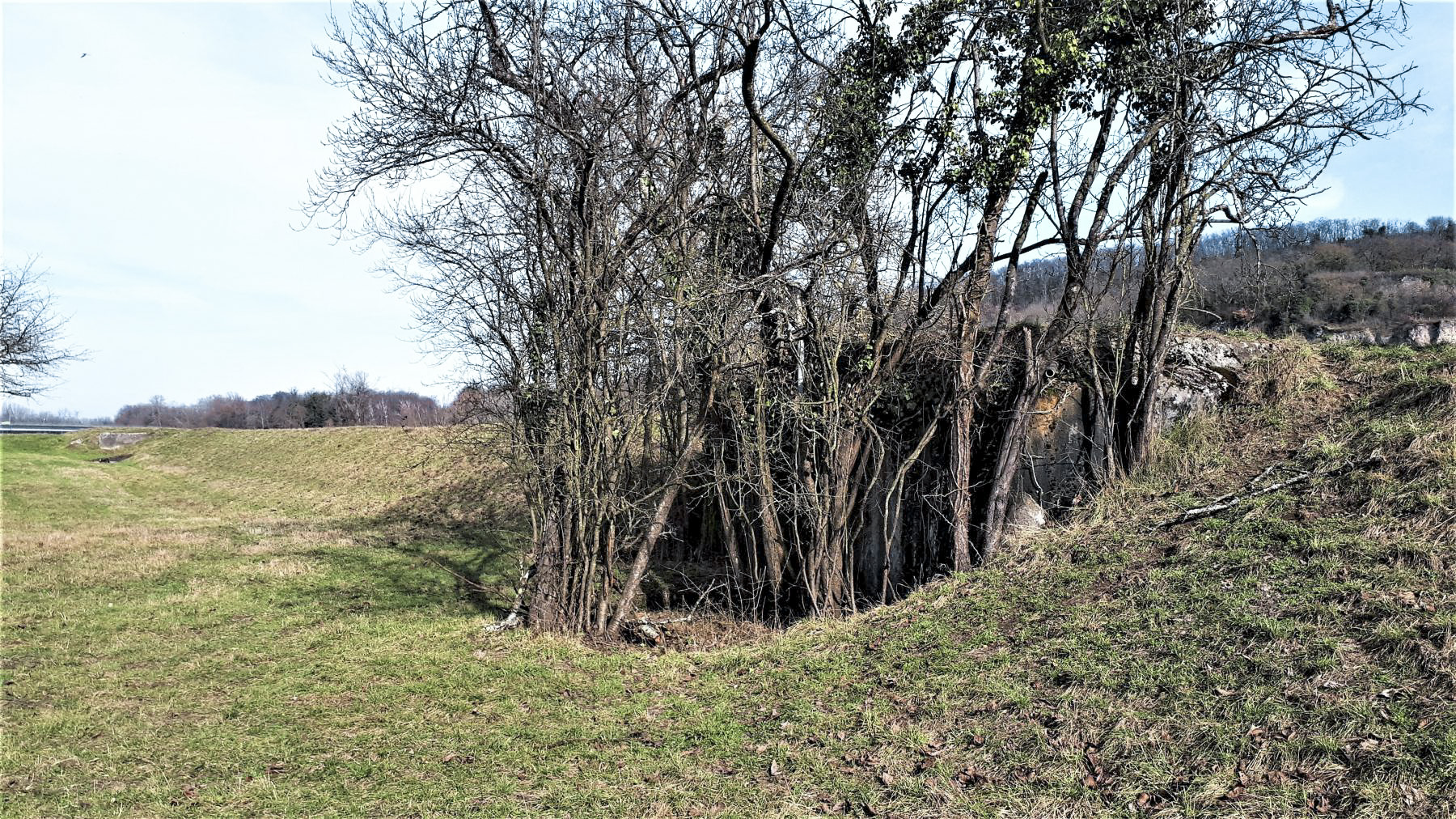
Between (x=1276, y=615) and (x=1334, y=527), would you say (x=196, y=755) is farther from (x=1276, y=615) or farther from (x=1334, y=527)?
(x=1334, y=527)

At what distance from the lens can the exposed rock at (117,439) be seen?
120 ft

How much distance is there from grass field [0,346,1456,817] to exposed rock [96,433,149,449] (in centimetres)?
3244

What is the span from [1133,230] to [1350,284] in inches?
276

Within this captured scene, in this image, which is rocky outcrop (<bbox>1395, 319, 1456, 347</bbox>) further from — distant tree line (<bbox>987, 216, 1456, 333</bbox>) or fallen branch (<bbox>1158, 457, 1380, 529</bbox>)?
fallen branch (<bbox>1158, 457, 1380, 529</bbox>)

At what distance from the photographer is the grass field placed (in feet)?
14.3

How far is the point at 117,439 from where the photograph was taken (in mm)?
37250

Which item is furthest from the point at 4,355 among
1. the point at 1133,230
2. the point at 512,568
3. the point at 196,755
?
the point at 1133,230

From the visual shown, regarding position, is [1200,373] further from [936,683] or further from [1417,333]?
[936,683]

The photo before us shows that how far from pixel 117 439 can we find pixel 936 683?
42663mm

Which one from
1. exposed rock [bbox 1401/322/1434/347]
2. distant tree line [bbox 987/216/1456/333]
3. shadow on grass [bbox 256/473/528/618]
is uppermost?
distant tree line [bbox 987/216/1456/333]

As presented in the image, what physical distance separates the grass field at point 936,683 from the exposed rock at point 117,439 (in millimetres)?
32437

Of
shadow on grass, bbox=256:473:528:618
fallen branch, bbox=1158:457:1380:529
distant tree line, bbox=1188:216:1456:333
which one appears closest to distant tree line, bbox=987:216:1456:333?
distant tree line, bbox=1188:216:1456:333

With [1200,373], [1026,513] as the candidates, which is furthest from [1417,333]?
[1026,513]

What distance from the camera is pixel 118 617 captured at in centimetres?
851
